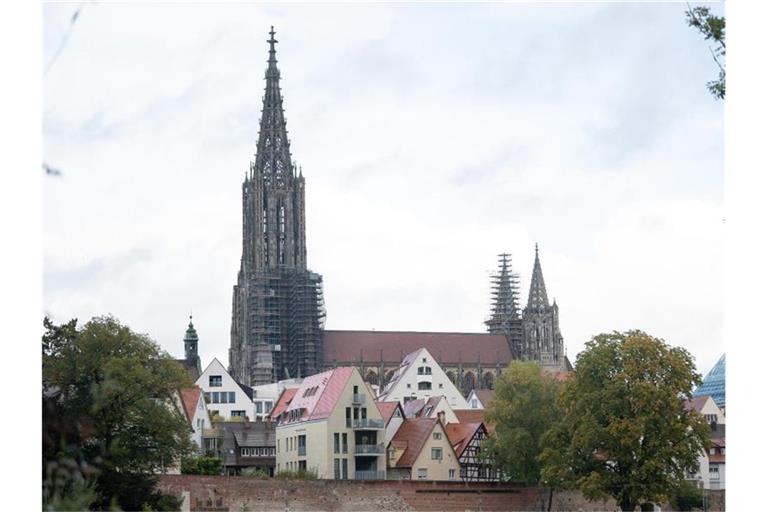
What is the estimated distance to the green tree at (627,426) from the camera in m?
42.9

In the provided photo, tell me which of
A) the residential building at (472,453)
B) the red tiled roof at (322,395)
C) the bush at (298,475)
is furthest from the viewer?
the residential building at (472,453)

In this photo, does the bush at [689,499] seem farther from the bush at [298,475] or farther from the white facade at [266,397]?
the white facade at [266,397]

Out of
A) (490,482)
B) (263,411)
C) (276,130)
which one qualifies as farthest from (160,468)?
(276,130)

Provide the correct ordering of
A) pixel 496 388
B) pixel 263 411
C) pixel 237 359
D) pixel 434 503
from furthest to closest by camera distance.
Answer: pixel 237 359, pixel 263 411, pixel 496 388, pixel 434 503

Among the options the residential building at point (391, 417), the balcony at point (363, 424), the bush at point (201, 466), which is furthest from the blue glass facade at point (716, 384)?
the bush at point (201, 466)

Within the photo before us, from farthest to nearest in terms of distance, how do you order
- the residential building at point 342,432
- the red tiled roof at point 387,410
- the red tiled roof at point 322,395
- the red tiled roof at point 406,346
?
the red tiled roof at point 406,346, the red tiled roof at point 387,410, the red tiled roof at point 322,395, the residential building at point 342,432

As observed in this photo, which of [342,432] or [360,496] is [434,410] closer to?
[342,432]

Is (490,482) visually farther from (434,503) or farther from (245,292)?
(245,292)

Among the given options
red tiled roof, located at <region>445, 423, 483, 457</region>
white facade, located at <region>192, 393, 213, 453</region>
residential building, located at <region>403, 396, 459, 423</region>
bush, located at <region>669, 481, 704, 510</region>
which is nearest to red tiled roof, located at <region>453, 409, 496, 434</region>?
residential building, located at <region>403, 396, 459, 423</region>

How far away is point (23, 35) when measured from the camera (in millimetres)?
10281

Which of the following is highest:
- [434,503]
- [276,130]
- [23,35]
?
[276,130]

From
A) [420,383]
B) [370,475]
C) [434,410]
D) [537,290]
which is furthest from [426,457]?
[537,290]

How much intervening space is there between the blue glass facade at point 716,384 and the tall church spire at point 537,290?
31955mm

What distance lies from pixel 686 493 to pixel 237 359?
203ft
